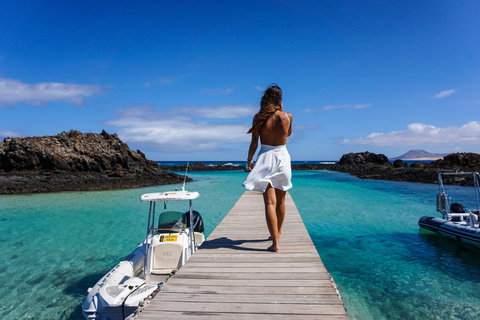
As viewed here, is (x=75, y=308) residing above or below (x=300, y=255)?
below

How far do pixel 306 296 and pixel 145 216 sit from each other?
550 inches

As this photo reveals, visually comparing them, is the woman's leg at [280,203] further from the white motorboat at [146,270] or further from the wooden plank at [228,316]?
the wooden plank at [228,316]

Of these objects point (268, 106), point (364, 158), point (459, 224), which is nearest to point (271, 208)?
point (268, 106)

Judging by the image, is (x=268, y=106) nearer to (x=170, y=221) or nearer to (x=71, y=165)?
(x=170, y=221)

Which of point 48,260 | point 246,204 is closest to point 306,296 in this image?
point 246,204

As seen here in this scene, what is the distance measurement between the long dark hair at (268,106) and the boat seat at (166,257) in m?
2.93

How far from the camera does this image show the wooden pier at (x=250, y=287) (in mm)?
2412

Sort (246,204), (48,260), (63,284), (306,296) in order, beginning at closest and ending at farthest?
(306,296), (63,284), (48,260), (246,204)

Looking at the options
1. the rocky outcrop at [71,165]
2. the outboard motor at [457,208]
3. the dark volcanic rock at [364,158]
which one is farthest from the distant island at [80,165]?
the dark volcanic rock at [364,158]

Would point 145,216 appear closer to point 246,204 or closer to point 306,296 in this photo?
point 246,204

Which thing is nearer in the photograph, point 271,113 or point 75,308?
point 271,113

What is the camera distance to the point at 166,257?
5.32 metres

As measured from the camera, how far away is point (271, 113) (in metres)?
3.87

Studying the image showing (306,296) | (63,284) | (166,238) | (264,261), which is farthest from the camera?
(63,284)
